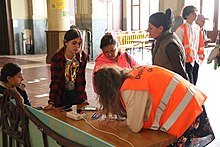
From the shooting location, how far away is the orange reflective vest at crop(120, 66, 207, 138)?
1.68m

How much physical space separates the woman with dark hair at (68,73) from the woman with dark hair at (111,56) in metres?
0.16

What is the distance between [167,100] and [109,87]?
32 centimetres

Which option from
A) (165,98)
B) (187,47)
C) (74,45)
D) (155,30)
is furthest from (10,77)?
(187,47)

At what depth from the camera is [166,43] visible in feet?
8.43

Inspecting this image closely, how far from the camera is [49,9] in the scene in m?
8.56

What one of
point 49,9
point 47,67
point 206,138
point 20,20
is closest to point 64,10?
point 49,9

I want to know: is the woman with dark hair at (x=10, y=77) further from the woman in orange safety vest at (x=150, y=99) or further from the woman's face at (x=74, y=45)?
the woman in orange safety vest at (x=150, y=99)

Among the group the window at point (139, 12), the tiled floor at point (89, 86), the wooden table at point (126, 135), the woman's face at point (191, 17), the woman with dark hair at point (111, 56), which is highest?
the window at point (139, 12)

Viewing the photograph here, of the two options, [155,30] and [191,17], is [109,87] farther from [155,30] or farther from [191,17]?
[191,17]

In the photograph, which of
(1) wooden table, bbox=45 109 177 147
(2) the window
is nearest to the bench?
(1) wooden table, bbox=45 109 177 147

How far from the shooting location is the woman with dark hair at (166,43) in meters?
2.54

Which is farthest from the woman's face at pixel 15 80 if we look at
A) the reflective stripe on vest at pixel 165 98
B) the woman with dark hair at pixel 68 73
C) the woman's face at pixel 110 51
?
the reflective stripe on vest at pixel 165 98

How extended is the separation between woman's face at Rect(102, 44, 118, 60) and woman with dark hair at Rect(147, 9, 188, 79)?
0.33 meters

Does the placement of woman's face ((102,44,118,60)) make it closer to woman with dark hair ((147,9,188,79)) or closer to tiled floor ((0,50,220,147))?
woman with dark hair ((147,9,188,79))
